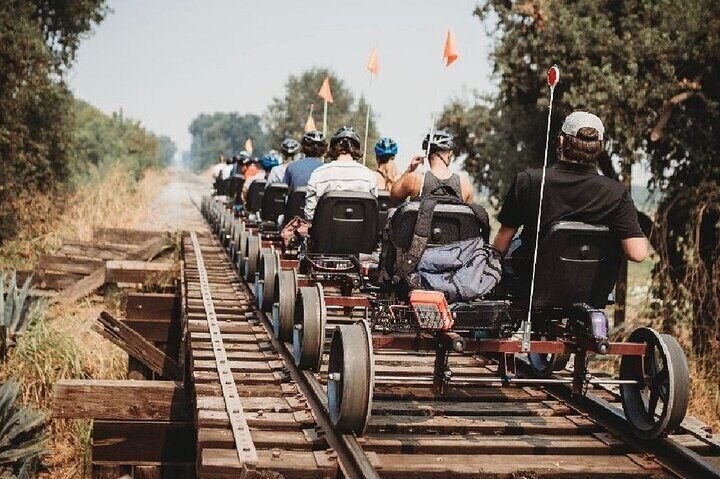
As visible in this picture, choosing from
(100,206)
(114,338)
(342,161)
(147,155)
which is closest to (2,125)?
(100,206)

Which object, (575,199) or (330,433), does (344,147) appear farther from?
(330,433)

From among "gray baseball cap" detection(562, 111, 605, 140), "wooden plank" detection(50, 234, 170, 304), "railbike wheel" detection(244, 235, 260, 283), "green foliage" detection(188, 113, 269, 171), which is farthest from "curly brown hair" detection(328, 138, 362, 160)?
"green foliage" detection(188, 113, 269, 171)

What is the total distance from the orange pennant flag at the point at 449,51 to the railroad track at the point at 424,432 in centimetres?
230

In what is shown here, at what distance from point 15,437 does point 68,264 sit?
5909 mm

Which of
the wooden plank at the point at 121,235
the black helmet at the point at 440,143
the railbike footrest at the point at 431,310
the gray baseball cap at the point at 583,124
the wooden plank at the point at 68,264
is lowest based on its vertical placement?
the wooden plank at the point at 68,264

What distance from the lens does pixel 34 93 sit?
54.6ft

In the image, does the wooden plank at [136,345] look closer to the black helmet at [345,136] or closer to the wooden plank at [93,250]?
the black helmet at [345,136]

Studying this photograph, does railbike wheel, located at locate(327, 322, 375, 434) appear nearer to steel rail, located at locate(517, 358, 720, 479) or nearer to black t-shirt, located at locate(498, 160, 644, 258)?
black t-shirt, located at locate(498, 160, 644, 258)

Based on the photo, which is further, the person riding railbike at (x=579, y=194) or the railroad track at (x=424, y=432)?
the person riding railbike at (x=579, y=194)

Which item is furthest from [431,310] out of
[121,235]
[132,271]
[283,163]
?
[121,235]

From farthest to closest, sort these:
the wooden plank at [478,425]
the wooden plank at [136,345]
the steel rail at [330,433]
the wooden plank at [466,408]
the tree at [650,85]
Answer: the tree at [650,85]
the wooden plank at [136,345]
the wooden plank at [466,408]
the wooden plank at [478,425]
the steel rail at [330,433]

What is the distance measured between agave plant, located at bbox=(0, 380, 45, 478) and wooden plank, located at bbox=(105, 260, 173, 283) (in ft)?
13.3

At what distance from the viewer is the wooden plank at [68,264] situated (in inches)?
484

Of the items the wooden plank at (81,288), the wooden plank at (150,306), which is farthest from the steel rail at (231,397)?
the wooden plank at (81,288)
